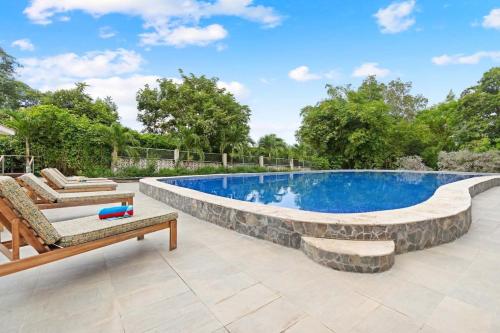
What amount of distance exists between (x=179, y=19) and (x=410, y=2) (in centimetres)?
1281

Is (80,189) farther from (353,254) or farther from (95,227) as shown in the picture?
(353,254)

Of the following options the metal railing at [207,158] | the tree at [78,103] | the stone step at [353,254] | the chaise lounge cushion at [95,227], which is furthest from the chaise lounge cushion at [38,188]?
the tree at [78,103]

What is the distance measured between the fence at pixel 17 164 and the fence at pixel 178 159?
348cm

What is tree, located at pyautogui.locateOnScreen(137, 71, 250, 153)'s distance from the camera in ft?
58.2

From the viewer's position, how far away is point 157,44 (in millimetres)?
15953

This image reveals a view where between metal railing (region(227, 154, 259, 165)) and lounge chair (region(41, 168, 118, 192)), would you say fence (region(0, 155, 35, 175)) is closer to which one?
lounge chair (region(41, 168, 118, 192))

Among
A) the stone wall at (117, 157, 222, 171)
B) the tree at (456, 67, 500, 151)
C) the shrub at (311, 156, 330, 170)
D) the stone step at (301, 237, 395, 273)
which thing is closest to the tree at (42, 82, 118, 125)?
the stone wall at (117, 157, 222, 171)

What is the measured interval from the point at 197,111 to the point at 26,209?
18.5 meters

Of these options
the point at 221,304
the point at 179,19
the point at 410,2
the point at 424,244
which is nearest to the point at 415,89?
the point at 410,2

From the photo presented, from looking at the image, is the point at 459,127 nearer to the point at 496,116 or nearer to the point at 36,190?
the point at 496,116

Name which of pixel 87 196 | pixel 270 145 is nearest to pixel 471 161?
pixel 270 145

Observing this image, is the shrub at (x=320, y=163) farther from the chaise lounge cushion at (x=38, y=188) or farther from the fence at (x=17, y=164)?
the chaise lounge cushion at (x=38, y=188)

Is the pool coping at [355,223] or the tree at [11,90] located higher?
the tree at [11,90]

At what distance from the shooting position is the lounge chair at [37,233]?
1.83 meters
